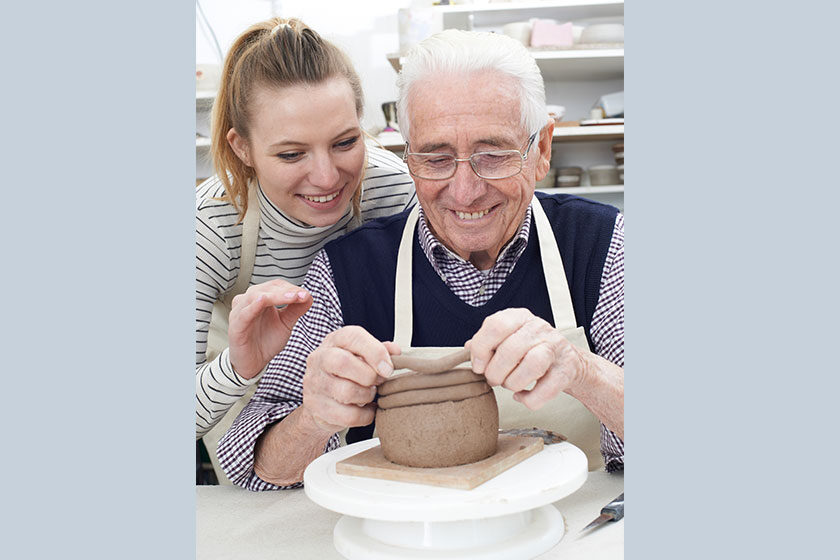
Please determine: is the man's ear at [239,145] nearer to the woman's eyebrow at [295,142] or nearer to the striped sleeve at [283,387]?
the woman's eyebrow at [295,142]

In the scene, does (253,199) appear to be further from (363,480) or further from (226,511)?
(363,480)

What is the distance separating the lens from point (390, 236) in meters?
1.36

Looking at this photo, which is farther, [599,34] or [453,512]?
[599,34]

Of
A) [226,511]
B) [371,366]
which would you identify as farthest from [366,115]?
[226,511]

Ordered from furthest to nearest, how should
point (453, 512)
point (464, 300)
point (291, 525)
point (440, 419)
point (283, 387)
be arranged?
1. point (283, 387)
2. point (464, 300)
3. point (291, 525)
4. point (440, 419)
5. point (453, 512)

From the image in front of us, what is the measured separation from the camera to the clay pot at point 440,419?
902 mm

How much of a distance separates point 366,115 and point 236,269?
438 millimetres

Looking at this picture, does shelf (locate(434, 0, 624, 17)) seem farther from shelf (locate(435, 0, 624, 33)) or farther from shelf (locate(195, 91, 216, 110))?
shelf (locate(195, 91, 216, 110))

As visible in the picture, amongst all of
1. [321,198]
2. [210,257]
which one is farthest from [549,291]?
[210,257]

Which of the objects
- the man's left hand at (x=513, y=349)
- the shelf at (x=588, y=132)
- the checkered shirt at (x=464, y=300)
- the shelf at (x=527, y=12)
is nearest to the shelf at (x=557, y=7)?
the shelf at (x=527, y=12)

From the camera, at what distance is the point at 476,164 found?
1.14 meters

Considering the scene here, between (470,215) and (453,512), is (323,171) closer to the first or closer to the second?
(470,215)

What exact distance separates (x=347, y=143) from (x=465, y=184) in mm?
310

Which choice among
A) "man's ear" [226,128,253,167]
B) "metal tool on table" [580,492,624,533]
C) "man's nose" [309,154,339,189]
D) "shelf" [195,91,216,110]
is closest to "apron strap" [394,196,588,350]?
"man's nose" [309,154,339,189]
